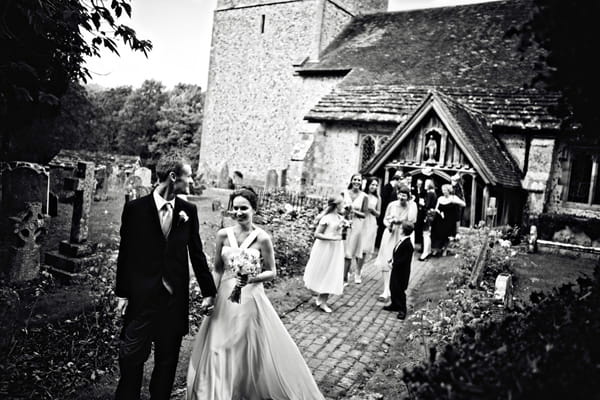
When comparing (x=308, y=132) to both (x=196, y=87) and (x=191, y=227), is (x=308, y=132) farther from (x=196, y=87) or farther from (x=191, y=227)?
(x=196, y=87)

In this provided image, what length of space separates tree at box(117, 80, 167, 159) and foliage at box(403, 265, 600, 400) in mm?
60571

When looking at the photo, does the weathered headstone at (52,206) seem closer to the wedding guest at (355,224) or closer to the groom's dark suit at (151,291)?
the wedding guest at (355,224)

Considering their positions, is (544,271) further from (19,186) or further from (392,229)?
(19,186)

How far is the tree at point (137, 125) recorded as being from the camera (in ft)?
203

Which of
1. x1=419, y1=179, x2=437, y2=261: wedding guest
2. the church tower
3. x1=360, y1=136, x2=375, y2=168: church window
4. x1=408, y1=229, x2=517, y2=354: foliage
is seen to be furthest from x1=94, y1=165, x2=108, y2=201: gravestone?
x1=408, y1=229, x2=517, y2=354: foliage

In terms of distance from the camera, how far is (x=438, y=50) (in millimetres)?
21297

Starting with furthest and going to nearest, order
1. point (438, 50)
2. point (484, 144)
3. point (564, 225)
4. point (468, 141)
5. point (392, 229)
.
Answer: point (438, 50) → point (484, 144) → point (564, 225) → point (468, 141) → point (392, 229)

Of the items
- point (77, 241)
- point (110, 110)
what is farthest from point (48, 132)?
point (110, 110)

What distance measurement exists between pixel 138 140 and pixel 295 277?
5758 centimetres

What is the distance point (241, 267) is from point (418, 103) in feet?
48.1

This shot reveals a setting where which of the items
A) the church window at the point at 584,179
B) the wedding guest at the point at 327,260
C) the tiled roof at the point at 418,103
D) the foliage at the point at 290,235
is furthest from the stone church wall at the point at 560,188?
the wedding guest at the point at 327,260

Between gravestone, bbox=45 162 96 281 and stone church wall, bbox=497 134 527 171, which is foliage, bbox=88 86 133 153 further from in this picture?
gravestone, bbox=45 162 96 281

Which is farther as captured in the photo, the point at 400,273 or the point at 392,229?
the point at 392,229

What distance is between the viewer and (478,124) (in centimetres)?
1612
